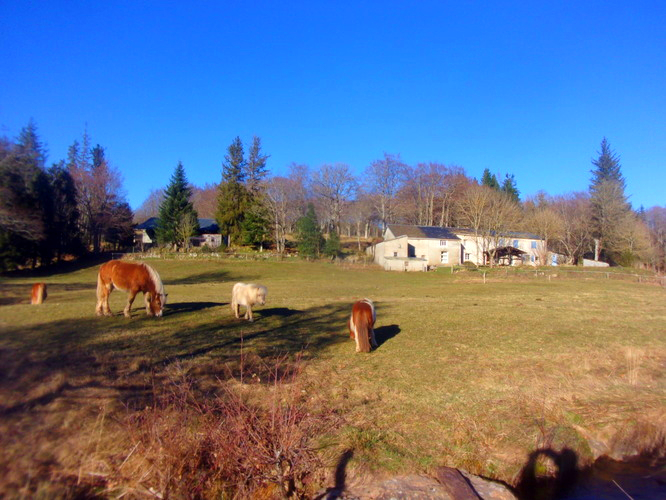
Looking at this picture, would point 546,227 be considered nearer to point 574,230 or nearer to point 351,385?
point 574,230

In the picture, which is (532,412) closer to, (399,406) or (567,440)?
(567,440)

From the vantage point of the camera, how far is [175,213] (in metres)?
60.1

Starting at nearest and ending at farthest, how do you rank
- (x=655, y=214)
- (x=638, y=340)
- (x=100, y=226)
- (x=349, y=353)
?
(x=349, y=353), (x=638, y=340), (x=100, y=226), (x=655, y=214)

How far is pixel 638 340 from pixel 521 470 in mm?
8468

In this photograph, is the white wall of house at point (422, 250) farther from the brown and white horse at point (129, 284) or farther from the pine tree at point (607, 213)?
the brown and white horse at point (129, 284)

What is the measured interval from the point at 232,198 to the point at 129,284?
54.5 m

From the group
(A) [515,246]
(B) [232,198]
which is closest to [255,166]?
(B) [232,198]

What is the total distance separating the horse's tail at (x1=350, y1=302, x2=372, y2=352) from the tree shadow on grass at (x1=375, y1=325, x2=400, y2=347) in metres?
0.97

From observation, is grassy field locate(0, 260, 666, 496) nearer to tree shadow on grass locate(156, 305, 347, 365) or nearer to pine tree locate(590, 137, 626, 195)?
tree shadow on grass locate(156, 305, 347, 365)

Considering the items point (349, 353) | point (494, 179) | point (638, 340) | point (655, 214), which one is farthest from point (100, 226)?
point (655, 214)

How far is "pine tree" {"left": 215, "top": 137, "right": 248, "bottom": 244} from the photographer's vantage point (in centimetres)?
6456

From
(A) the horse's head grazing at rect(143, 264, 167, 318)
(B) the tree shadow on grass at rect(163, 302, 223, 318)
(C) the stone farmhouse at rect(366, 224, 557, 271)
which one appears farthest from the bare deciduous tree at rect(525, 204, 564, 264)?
(A) the horse's head grazing at rect(143, 264, 167, 318)

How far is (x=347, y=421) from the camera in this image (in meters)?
6.41

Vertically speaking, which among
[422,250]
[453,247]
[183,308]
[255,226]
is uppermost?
[255,226]
